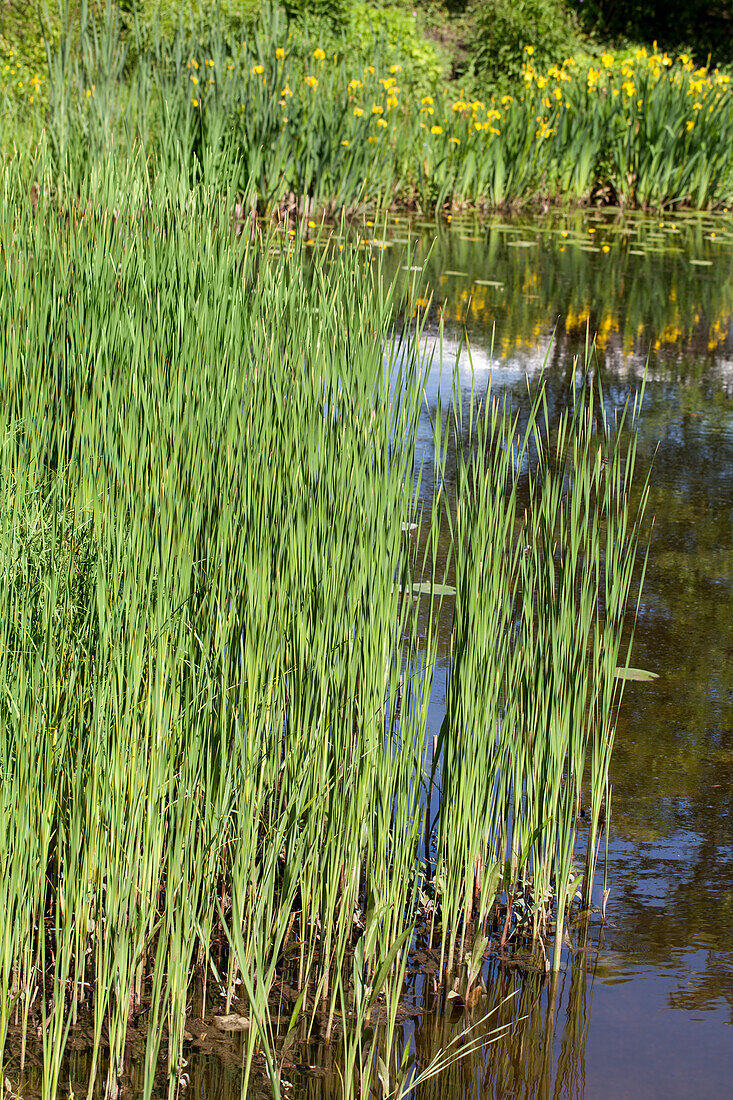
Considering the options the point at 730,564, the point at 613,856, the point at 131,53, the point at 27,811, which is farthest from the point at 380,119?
the point at 27,811

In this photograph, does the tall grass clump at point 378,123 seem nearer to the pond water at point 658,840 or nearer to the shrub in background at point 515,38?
the pond water at point 658,840

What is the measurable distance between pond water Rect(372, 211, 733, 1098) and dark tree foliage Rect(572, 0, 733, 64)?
15410 mm

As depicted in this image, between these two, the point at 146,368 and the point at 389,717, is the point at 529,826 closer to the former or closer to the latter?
the point at 389,717

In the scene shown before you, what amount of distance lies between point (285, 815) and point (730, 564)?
2422 mm

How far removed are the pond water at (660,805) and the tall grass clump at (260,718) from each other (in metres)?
0.13

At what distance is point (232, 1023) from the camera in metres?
2.04

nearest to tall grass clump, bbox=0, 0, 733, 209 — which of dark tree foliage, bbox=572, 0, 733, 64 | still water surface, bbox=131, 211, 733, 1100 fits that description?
still water surface, bbox=131, 211, 733, 1100

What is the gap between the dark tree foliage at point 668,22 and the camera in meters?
20.4

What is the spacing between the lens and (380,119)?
8539mm

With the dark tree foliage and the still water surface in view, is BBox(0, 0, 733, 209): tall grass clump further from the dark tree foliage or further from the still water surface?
the dark tree foliage

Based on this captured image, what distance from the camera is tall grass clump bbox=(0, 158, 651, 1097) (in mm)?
1861

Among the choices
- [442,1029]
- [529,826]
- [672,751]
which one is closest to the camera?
[442,1029]

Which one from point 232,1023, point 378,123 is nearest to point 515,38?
point 378,123

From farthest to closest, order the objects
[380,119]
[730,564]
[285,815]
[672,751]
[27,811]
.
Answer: [380,119] → [730,564] → [672,751] → [285,815] → [27,811]
